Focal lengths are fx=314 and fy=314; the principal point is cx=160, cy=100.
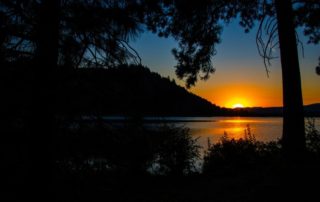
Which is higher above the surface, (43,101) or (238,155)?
(43,101)

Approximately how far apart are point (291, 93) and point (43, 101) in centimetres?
607

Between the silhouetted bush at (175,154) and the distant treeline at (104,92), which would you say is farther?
the silhouetted bush at (175,154)

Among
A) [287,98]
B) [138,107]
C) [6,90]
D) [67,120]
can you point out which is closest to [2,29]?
[6,90]

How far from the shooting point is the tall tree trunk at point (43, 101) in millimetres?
4590

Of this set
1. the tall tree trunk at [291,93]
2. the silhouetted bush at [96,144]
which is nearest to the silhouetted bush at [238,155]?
the tall tree trunk at [291,93]

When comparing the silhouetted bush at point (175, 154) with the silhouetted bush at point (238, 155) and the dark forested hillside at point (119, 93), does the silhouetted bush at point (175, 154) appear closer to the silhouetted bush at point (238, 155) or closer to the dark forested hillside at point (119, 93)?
the silhouetted bush at point (238, 155)

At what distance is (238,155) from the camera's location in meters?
10.1

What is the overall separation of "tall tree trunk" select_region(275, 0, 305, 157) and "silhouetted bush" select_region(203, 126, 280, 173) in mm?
1750

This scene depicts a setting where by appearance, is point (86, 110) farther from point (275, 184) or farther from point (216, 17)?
point (216, 17)

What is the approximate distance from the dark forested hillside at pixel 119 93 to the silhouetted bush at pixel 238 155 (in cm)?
433

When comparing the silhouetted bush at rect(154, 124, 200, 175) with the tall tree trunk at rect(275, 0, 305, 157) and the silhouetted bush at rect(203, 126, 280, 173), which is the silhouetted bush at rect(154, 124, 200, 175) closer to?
the silhouetted bush at rect(203, 126, 280, 173)

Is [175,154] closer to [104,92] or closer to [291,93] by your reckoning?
[291,93]

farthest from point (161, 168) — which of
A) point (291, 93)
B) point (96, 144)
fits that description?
point (96, 144)

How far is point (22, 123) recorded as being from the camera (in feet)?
15.1
